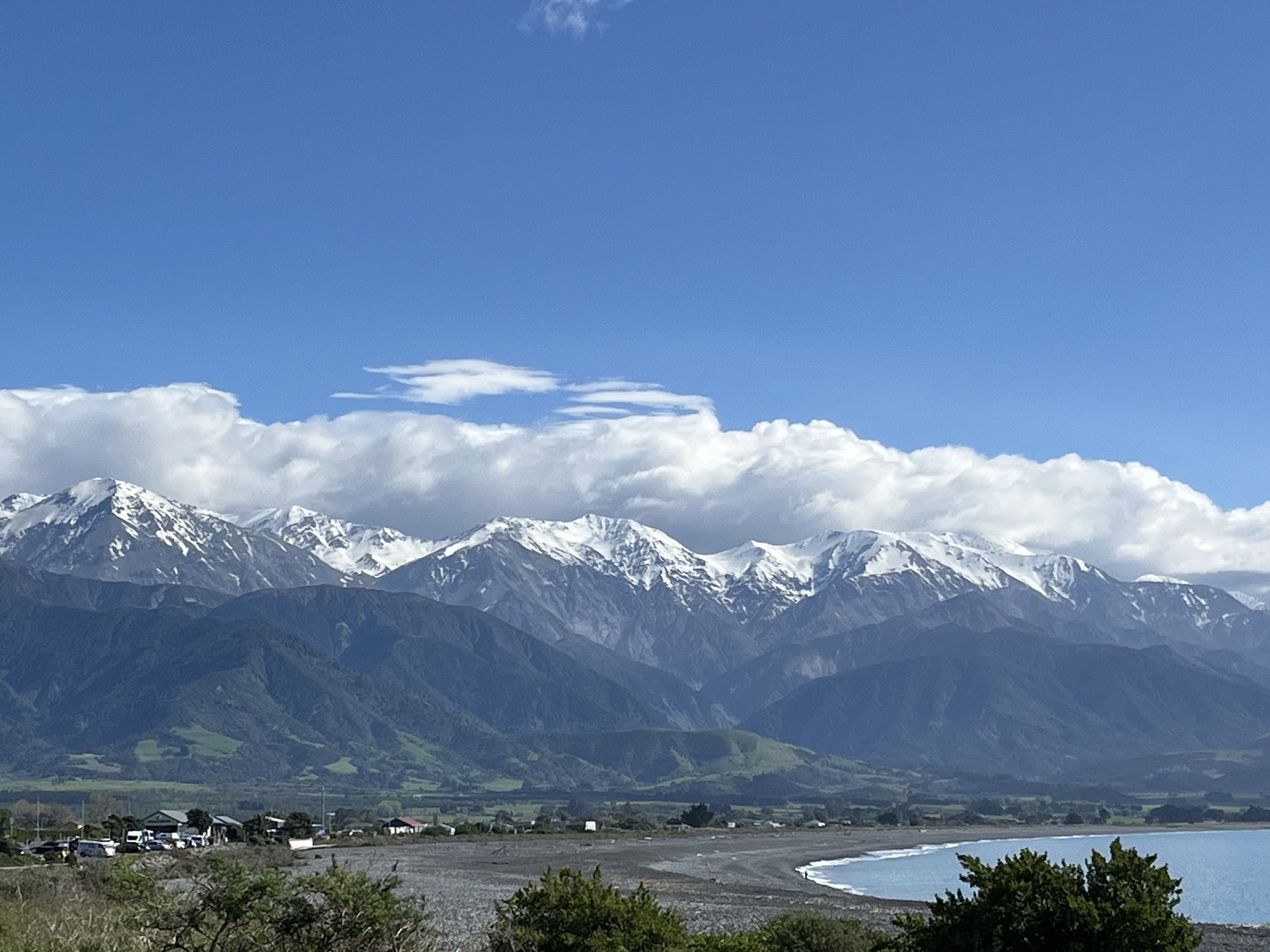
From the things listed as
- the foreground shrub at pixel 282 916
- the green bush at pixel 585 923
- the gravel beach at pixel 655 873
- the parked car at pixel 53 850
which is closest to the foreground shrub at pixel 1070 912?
the green bush at pixel 585 923

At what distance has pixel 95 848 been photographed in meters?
104

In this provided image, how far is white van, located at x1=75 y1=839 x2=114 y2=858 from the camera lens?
98688 millimetres

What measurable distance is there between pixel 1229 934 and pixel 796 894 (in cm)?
3100

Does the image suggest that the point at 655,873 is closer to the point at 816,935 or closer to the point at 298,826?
the point at 298,826

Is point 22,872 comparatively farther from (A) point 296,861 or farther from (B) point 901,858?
(B) point 901,858

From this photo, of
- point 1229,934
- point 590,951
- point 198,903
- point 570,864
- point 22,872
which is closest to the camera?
point 198,903

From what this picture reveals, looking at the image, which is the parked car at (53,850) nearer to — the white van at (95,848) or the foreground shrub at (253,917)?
the white van at (95,848)

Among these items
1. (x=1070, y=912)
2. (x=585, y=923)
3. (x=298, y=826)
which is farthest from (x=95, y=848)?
(x=1070, y=912)

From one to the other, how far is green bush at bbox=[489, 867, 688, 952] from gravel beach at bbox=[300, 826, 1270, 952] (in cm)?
1333

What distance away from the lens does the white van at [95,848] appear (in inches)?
3885

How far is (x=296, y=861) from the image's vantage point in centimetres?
11819

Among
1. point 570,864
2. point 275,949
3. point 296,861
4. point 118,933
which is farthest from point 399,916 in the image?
point 570,864

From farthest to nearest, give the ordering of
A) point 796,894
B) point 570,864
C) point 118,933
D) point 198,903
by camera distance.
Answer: point 570,864, point 796,894, point 118,933, point 198,903

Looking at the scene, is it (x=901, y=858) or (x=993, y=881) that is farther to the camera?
(x=901, y=858)
